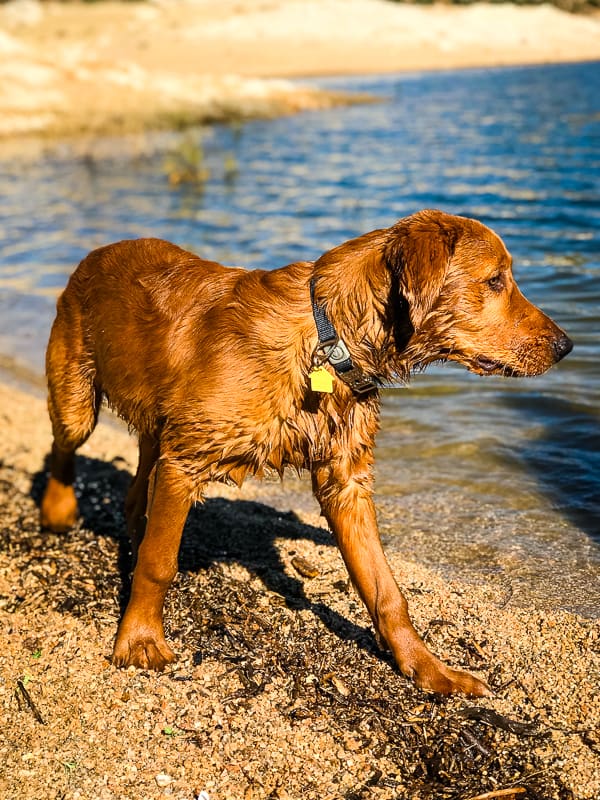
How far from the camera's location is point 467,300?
12.7 feet

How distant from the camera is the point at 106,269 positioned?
15.8ft

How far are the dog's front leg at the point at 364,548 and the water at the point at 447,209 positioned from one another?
97 centimetres

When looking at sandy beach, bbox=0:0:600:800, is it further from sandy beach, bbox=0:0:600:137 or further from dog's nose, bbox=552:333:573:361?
sandy beach, bbox=0:0:600:137

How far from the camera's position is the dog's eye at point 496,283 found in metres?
3.91

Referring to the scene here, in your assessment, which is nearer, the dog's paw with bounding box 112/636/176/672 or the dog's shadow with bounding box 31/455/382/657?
the dog's paw with bounding box 112/636/176/672

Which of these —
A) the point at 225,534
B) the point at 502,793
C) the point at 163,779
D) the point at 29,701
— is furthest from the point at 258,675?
the point at 225,534

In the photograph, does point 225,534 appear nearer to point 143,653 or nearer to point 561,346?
point 143,653

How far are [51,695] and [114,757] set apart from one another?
0.53 meters

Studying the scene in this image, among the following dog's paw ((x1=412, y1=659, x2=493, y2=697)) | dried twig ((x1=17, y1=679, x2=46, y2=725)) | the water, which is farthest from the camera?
the water

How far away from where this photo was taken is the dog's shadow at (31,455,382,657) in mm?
4695

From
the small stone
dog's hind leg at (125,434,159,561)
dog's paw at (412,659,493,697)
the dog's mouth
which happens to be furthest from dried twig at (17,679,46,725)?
the dog's mouth

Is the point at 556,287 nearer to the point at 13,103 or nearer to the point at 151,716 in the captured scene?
the point at 151,716

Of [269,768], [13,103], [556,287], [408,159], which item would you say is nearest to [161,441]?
[269,768]

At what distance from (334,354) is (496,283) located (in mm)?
762
